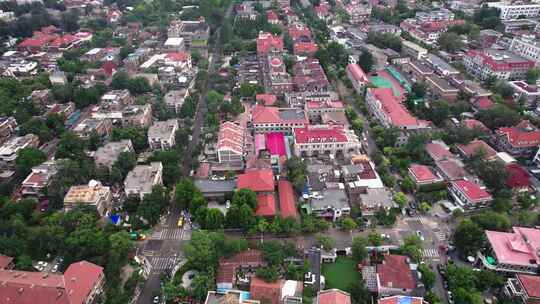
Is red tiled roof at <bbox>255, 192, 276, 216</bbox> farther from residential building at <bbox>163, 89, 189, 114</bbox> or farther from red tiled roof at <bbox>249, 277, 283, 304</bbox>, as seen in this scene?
residential building at <bbox>163, 89, 189, 114</bbox>

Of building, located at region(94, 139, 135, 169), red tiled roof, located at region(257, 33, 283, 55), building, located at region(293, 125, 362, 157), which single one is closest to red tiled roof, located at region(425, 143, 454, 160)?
building, located at region(293, 125, 362, 157)

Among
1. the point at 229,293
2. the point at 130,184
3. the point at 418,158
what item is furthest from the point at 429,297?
the point at 130,184

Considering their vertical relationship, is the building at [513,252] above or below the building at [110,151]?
below

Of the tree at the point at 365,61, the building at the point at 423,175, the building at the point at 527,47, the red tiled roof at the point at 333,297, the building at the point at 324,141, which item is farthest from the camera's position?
the building at the point at 527,47

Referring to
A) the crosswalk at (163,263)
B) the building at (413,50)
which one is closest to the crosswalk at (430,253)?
the crosswalk at (163,263)

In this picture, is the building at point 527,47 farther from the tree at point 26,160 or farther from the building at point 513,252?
the tree at point 26,160

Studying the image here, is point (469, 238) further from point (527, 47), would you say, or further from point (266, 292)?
point (527, 47)
